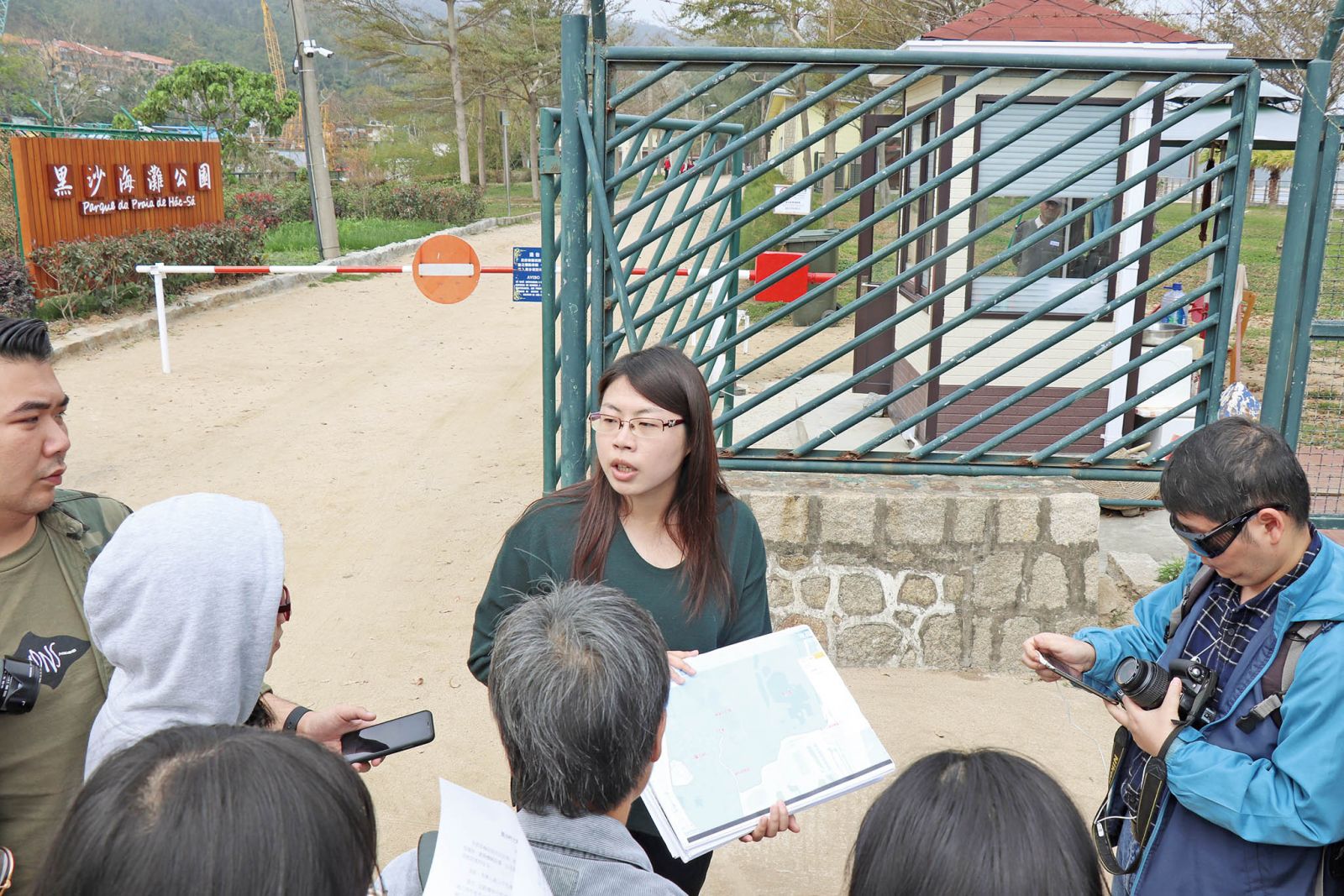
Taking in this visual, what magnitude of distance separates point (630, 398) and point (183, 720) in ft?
3.41

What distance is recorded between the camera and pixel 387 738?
1692 mm

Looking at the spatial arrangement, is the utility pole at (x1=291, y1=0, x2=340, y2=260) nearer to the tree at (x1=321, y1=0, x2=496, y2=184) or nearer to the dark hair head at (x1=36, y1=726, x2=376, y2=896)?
the tree at (x1=321, y1=0, x2=496, y2=184)

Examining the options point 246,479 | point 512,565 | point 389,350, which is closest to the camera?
point 512,565

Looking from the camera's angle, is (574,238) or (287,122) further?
(287,122)

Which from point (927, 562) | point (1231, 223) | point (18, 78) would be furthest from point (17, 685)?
point (18, 78)

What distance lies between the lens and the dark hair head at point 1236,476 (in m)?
1.74

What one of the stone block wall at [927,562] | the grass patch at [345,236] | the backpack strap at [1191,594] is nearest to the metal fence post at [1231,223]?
the stone block wall at [927,562]

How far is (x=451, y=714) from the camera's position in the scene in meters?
3.89

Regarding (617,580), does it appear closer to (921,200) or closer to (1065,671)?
(1065,671)

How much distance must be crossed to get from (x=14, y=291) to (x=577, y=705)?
8963mm

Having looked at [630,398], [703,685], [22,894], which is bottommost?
[22,894]

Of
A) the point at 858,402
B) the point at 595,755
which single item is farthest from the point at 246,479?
the point at 595,755

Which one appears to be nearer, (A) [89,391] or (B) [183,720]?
(B) [183,720]

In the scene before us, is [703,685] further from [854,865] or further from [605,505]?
[854,865]
